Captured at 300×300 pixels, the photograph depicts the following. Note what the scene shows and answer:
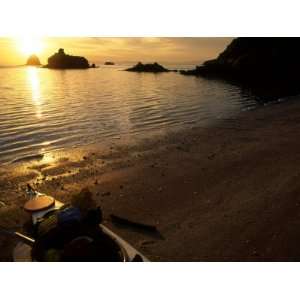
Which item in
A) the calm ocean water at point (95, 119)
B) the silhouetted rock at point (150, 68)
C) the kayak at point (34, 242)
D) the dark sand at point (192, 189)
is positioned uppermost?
the kayak at point (34, 242)

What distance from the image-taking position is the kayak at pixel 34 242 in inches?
281

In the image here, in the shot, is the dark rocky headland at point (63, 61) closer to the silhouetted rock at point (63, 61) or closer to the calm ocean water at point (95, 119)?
the silhouetted rock at point (63, 61)

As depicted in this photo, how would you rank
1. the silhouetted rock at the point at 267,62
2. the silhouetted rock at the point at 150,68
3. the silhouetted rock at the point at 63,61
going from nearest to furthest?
the silhouetted rock at the point at 267,62, the silhouetted rock at the point at 150,68, the silhouetted rock at the point at 63,61

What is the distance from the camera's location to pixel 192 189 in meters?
11.9

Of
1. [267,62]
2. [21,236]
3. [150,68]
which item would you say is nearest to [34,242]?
[21,236]

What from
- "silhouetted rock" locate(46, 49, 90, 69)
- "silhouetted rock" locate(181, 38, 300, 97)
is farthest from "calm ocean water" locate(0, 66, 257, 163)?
"silhouetted rock" locate(46, 49, 90, 69)

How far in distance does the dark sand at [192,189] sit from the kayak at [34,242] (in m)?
0.86

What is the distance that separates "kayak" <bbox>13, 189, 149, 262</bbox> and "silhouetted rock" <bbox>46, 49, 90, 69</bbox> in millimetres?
149750

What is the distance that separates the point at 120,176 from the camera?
13.6 m

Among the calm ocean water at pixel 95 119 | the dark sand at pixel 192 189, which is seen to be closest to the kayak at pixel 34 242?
the dark sand at pixel 192 189

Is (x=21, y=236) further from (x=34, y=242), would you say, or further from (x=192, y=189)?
(x=192, y=189)

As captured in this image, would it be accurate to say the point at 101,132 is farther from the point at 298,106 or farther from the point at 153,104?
the point at 298,106

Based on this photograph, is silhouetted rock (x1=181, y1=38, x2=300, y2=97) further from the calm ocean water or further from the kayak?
the kayak
